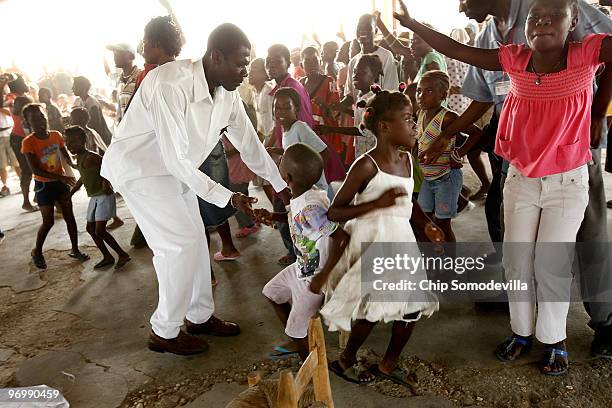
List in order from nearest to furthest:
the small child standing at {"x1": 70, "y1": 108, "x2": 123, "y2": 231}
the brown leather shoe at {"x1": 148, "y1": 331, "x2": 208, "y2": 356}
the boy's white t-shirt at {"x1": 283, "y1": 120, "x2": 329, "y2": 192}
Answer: the brown leather shoe at {"x1": 148, "y1": 331, "x2": 208, "y2": 356}
the boy's white t-shirt at {"x1": 283, "y1": 120, "x2": 329, "y2": 192}
the small child standing at {"x1": 70, "y1": 108, "x2": 123, "y2": 231}

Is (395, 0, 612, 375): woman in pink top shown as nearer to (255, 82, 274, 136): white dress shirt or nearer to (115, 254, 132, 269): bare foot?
(255, 82, 274, 136): white dress shirt

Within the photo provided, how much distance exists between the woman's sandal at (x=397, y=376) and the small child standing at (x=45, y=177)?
10.8 ft

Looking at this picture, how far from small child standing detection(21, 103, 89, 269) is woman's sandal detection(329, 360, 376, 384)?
3.12m

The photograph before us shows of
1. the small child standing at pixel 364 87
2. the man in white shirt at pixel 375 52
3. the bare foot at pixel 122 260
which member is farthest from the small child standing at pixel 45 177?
the man in white shirt at pixel 375 52

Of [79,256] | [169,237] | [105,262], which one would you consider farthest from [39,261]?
[169,237]

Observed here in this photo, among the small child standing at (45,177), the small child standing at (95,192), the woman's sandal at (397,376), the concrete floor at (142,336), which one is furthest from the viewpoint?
the small child standing at (45,177)

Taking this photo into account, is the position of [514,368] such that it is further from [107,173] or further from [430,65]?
[430,65]

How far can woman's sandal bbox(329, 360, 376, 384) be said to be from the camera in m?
2.31

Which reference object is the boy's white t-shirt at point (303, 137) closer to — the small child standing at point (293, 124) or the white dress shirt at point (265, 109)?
the small child standing at point (293, 124)

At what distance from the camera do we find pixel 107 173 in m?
2.61

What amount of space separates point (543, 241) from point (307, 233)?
43.4 inches

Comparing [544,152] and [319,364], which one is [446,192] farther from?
[319,364]

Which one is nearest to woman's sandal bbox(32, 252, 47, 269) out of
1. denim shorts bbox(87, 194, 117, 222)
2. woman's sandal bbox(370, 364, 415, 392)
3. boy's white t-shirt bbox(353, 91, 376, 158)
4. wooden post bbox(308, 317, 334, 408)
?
denim shorts bbox(87, 194, 117, 222)

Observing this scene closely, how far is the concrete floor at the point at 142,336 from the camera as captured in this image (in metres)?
2.45
